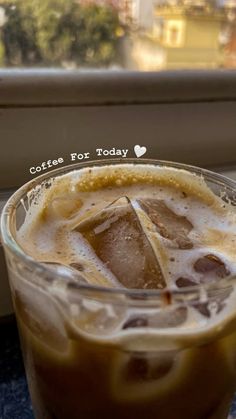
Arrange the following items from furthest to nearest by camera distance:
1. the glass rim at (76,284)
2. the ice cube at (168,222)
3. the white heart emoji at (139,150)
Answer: the white heart emoji at (139,150) → the ice cube at (168,222) → the glass rim at (76,284)

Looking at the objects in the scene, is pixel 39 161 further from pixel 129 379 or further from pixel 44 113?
pixel 129 379

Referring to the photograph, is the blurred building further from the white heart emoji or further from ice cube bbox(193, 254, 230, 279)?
ice cube bbox(193, 254, 230, 279)

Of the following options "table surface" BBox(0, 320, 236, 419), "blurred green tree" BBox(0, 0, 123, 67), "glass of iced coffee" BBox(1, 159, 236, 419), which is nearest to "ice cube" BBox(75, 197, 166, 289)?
"glass of iced coffee" BBox(1, 159, 236, 419)

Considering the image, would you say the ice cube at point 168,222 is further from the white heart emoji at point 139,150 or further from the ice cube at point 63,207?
the white heart emoji at point 139,150

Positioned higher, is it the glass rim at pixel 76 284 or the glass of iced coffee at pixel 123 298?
the glass rim at pixel 76 284

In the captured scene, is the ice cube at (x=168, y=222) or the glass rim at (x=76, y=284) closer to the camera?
the glass rim at (x=76, y=284)

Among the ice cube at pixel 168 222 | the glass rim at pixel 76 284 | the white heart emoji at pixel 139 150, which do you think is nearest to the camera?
the glass rim at pixel 76 284

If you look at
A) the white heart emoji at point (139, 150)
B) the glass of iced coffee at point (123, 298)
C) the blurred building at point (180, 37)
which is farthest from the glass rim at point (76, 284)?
the blurred building at point (180, 37)

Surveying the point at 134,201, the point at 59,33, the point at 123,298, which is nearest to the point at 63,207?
the point at 134,201
